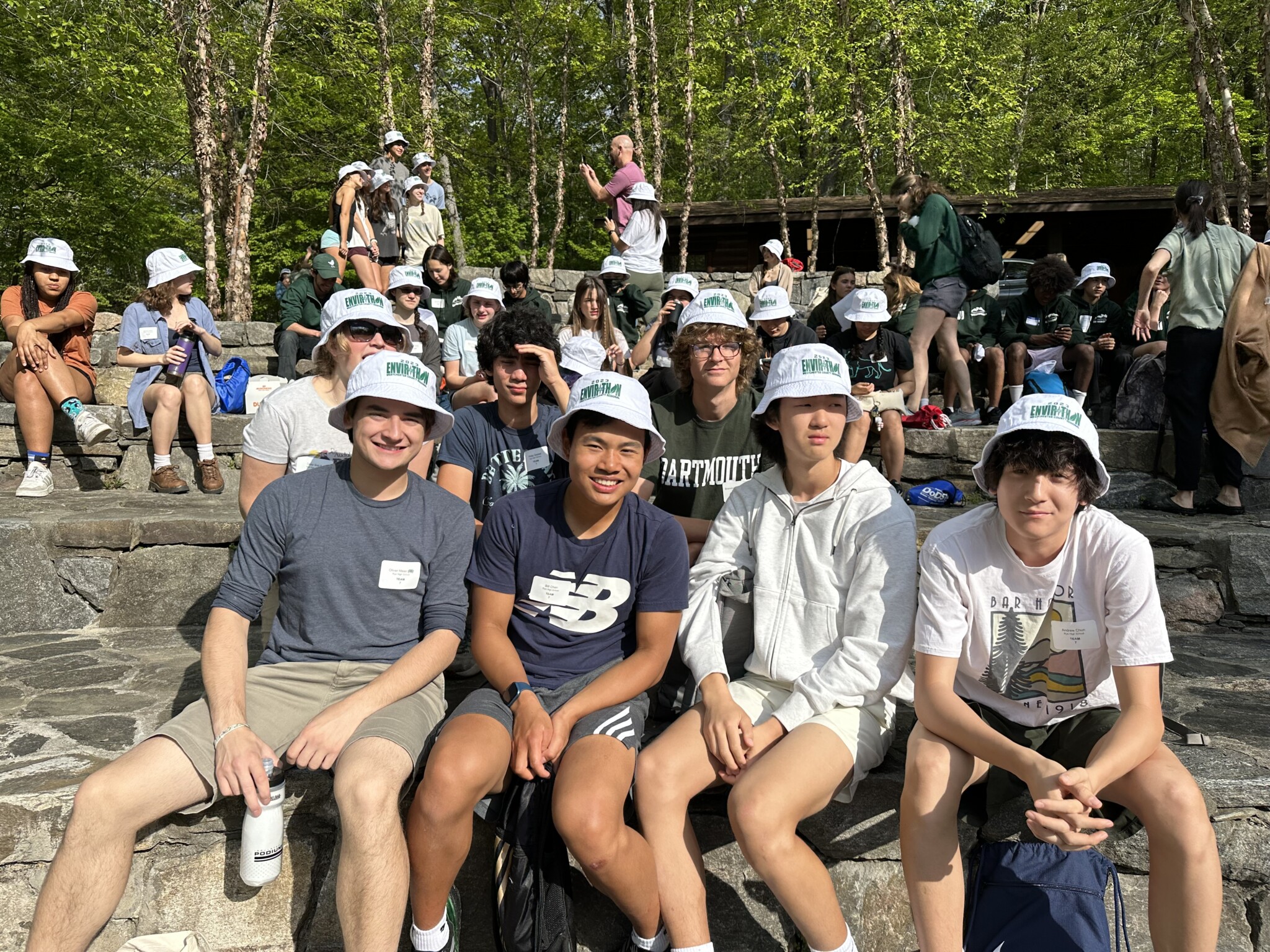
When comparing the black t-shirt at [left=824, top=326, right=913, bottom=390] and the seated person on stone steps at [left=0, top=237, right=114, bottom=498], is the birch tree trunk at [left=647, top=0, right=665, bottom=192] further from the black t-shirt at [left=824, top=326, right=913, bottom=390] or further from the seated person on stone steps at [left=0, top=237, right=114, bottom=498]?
the seated person on stone steps at [left=0, top=237, right=114, bottom=498]

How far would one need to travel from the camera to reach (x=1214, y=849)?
7.01 ft

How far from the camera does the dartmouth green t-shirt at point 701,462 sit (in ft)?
11.5

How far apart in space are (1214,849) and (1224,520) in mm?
3701

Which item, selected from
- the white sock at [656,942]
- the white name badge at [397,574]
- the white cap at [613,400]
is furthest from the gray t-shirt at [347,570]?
the white sock at [656,942]

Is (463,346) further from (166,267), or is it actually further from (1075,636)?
(1075,636)

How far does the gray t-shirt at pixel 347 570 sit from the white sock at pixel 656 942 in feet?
3.28

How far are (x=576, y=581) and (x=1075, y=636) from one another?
1390 millimetres

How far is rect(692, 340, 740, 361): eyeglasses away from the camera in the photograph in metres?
3.49

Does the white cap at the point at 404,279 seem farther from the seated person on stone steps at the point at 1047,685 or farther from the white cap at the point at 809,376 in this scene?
the seated person on stone steps at the point at 1047,685

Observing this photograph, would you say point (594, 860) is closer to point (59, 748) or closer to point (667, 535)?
point (667, 535)

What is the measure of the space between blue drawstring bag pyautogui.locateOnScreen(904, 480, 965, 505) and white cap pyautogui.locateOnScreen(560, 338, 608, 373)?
2.30 meters

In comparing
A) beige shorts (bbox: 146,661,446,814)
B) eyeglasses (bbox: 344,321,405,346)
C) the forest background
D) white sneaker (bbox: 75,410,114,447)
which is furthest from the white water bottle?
the forest background

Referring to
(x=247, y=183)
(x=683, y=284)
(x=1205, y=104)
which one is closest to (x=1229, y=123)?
(x=1205, y=104)

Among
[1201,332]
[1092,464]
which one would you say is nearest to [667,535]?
[1092,464]
